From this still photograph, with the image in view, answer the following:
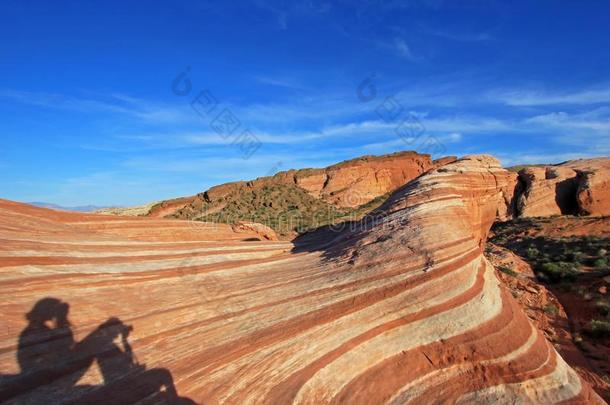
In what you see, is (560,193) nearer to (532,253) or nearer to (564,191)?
(564,191)

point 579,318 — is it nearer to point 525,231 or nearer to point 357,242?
point 357,242

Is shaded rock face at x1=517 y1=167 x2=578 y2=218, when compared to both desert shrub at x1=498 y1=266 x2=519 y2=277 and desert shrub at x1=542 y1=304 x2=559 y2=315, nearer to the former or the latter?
desert shrub at x1=498 y1=266 x2=519 y2=277

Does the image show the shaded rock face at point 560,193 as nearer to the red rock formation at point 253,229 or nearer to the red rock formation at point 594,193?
Answer: the red rock formation at point 594,193

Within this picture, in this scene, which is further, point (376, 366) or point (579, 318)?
point (579, 318)

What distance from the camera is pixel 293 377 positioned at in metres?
4.56

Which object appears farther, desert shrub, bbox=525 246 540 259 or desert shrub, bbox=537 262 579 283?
desert shrub, bbox=525 246 540 259

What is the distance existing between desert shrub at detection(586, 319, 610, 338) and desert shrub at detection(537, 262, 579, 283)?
15.5ft

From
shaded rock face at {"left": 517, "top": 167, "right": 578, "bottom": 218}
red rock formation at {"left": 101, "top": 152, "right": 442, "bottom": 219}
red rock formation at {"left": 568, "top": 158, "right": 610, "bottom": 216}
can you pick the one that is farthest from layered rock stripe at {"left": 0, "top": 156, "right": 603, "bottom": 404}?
red rock formation at {"left": 101, "top": 152, "right": 442, "bottom": 219}

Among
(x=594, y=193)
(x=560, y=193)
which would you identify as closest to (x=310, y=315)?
(x=594, y=193)

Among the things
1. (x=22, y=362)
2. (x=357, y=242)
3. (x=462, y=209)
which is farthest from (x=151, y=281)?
(x=462, y=209)

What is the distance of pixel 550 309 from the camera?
1157 centimetres

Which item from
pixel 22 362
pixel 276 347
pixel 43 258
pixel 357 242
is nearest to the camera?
pixel 22 362

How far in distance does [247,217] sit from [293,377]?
37.1m

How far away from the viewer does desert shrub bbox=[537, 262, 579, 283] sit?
48.1 ft
